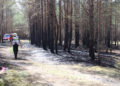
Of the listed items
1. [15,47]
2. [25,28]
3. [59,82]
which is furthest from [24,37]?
[59,82]

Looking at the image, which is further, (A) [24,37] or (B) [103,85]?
(A) [24,37]

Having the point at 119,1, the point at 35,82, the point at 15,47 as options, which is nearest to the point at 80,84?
the point at 35,82

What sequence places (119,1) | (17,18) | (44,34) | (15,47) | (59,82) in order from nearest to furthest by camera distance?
(59,82)
(15,47)
(44,34)
(119,1)
(17,18)

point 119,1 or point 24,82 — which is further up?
point 119,1

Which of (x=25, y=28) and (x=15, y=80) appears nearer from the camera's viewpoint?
(x=15, y=80)

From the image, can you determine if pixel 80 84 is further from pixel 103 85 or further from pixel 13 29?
pixel 13 29

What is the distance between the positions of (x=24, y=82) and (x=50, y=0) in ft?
45.0

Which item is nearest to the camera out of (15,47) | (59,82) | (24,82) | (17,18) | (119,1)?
(24,82)

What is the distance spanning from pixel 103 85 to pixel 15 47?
738 centimetres

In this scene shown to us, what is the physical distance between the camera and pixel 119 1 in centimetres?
2744

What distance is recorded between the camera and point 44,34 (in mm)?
24812

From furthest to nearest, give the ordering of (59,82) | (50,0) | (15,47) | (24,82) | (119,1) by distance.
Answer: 1. (119,1)
2. (50,0)
3. (15,47)
4. (59,82)
5. (24,82)

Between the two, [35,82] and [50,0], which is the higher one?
[50,0]

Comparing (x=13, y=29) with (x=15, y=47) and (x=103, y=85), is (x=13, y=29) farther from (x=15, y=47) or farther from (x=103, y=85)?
(x=103, y=85)
